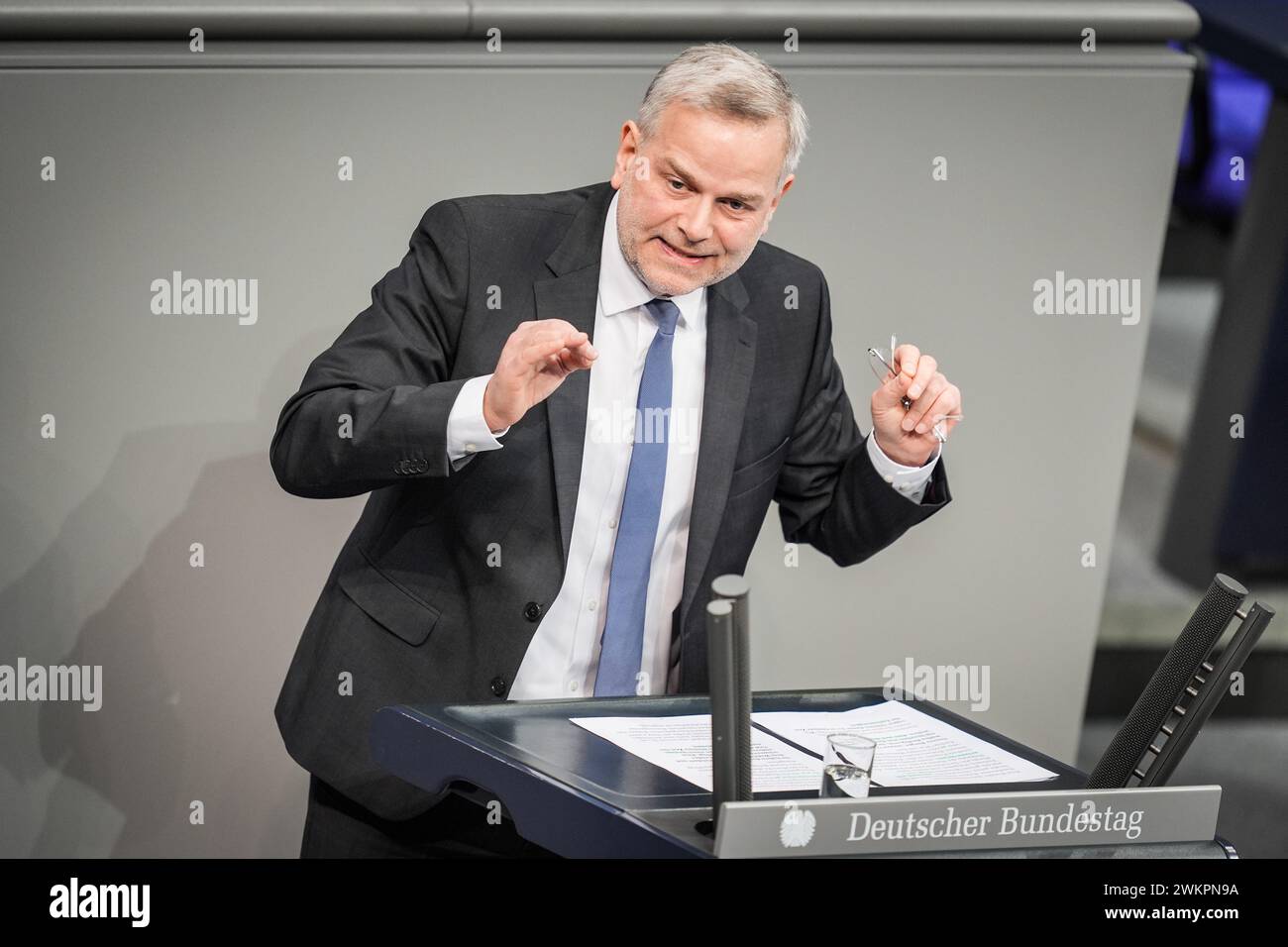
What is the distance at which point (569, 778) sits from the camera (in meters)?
1.59

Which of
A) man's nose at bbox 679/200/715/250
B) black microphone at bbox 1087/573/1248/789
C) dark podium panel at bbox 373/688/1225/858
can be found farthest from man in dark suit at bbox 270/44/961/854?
black microphone at bbox 1087/573/1248/789

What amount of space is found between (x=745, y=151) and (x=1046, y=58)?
126 cm

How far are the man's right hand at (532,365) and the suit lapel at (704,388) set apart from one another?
32cm

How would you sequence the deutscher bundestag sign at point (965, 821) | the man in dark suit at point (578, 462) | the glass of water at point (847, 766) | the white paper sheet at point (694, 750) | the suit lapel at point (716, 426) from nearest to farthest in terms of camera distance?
the deutscher bundestag sign at point (965, 821) → the glass of water at point (847, 766) → the white paper sheet at point (694, 750) → the man in dark suit at point (578, 462) → the suit lapel at point (716, 426)

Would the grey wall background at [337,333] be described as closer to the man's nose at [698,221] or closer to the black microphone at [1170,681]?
the man's nose at [698,221]

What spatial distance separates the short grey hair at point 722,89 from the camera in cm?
218

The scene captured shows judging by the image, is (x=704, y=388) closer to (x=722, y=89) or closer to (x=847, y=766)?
(x=722, y=89)

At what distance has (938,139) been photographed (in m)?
3.19

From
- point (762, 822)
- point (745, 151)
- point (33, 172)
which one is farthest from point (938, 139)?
point (762, 822)

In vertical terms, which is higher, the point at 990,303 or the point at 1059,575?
the point at 990,303

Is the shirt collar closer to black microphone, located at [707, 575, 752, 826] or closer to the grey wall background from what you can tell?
the grey wall background

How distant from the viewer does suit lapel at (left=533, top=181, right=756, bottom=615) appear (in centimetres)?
225

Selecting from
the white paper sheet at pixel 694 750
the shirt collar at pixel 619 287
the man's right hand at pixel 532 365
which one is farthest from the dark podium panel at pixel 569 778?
the shirt collar at pixel 619 287

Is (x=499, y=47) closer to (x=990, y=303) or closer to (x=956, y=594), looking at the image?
(x=990, y=303)
